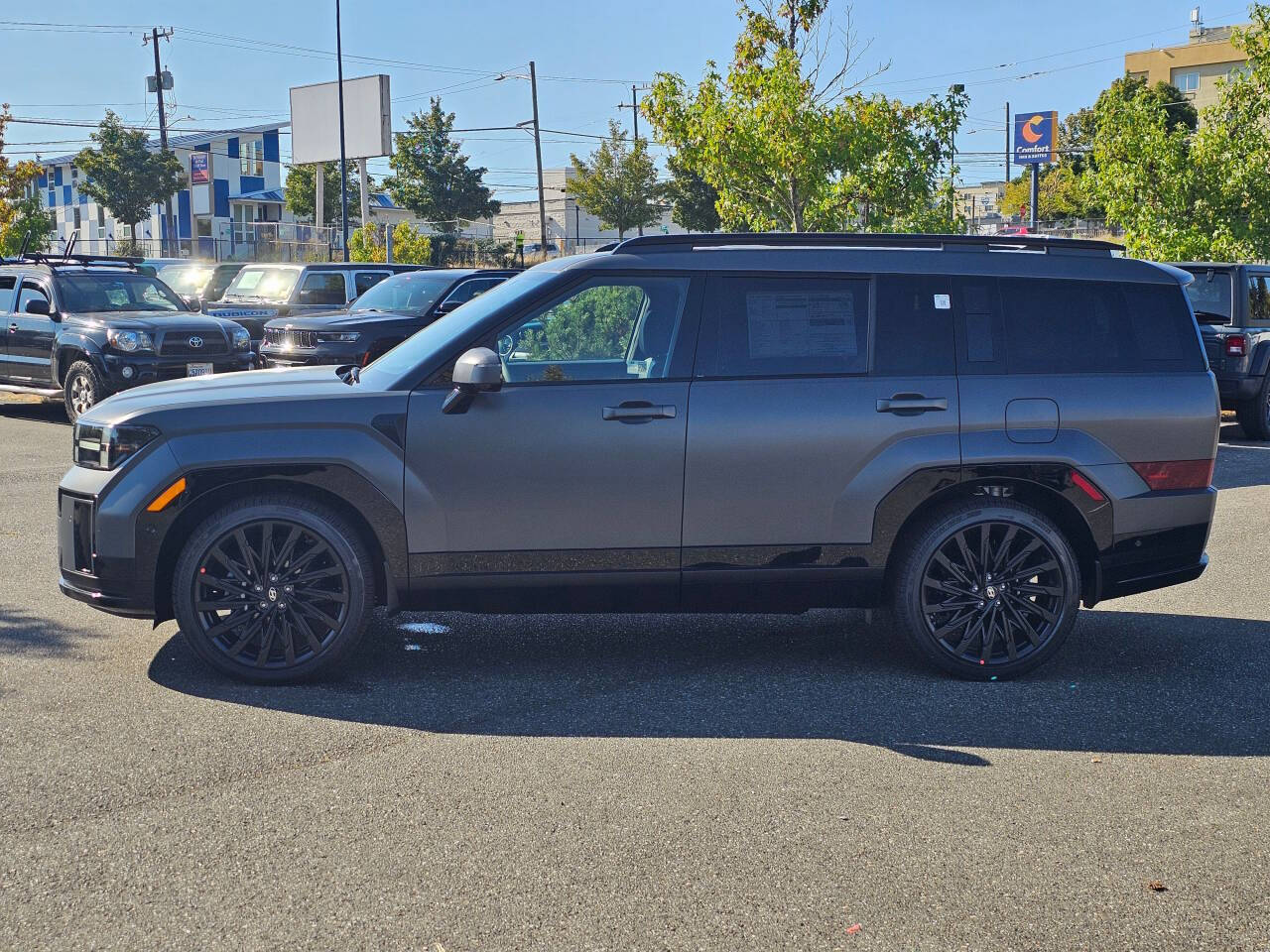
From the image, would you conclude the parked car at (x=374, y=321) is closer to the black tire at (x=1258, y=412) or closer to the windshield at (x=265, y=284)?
the windshield at (x=265, y=284)

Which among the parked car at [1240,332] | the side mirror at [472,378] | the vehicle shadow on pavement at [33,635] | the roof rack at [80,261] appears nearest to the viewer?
the side mirror at [472,378]

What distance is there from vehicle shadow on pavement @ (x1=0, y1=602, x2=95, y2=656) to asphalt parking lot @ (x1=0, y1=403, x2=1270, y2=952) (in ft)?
0.08

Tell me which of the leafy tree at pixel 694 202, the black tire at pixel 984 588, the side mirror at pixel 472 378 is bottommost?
the black tire at pixel 984 588

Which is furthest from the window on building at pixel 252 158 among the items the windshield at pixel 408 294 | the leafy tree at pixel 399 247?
the windshield at pixel 408 294

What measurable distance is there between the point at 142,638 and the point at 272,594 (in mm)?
1239

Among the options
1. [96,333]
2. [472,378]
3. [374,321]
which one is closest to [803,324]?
[472,378]

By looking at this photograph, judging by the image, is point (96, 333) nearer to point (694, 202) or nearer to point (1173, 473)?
point (1173, 473)

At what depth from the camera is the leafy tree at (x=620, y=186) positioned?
71.7 metres

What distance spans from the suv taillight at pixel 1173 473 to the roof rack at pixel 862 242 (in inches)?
39.3

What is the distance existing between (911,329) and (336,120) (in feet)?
211

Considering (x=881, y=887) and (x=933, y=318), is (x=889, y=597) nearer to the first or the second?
(x=933, y=318)

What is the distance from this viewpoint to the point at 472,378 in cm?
554

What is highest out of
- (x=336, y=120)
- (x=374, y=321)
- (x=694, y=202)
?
(x=336, y=120)

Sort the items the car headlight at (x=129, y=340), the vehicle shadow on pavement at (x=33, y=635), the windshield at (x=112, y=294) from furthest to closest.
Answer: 1. the windshield at (x=112, y=294)
2. the car headlight at (x=129, y=340)
3. the vehicle shadow on pavement at (x=33, y=635)
